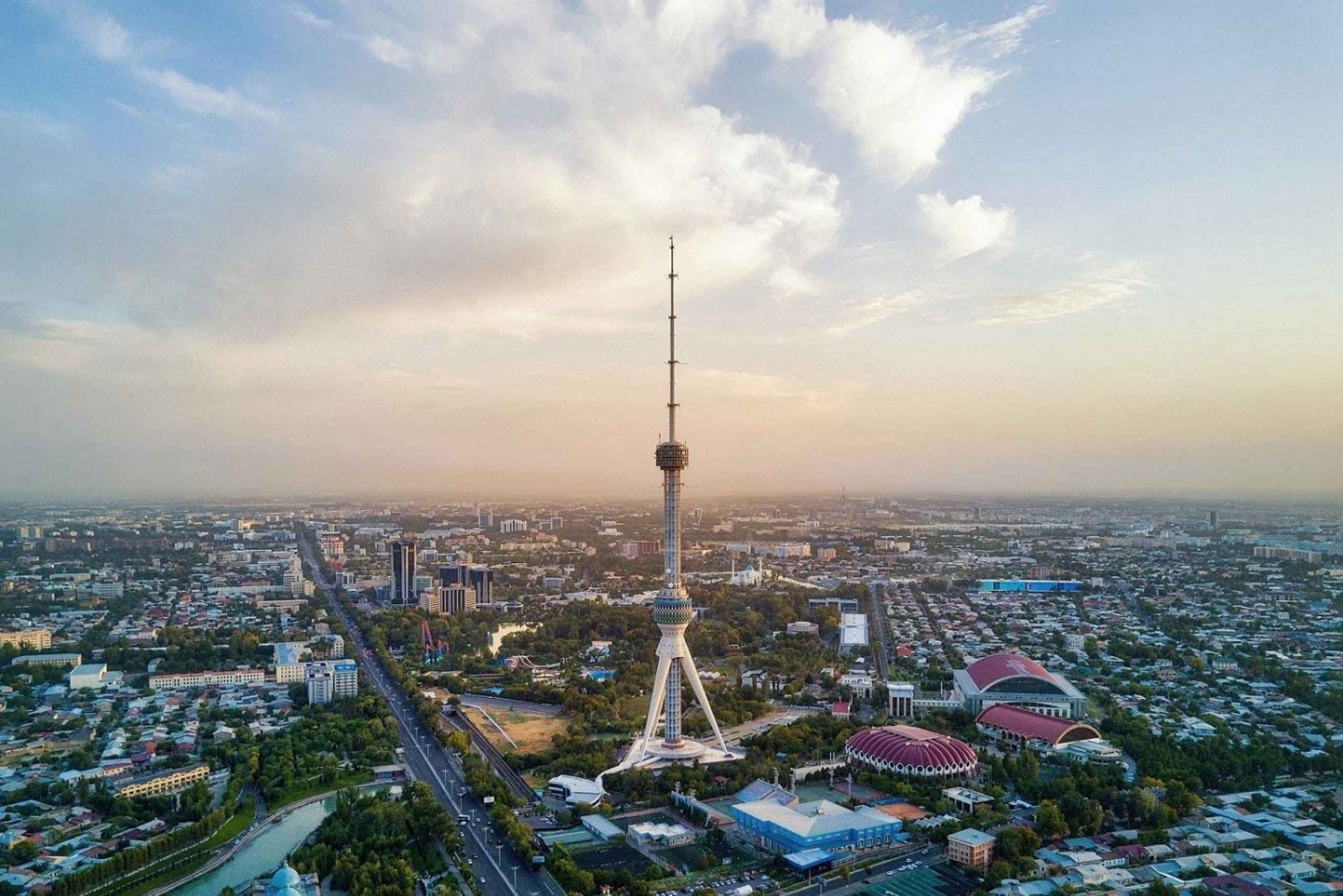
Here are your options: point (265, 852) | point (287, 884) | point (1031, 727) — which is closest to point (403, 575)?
point (265, 852)

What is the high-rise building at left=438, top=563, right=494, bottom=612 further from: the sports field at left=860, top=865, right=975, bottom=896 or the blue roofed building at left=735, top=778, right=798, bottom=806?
the sports field at left=860, top=865, right=975, bottom=896

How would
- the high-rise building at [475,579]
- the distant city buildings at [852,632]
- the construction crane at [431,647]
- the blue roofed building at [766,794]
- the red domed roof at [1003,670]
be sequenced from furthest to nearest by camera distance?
the high-rise building at [475,579] < the distant city buildings at [852,632] < the construction crane at [431,647] < the red domed roof at [1003,670] < the blue roofed building at [766,794]

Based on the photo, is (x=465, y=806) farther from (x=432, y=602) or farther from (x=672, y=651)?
(x=432, y=602)

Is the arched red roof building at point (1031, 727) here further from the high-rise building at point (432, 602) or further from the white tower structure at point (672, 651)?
the high-rise building at point (432, 602)

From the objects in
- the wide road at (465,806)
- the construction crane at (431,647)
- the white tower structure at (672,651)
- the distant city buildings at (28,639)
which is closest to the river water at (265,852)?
the wide road at (465,806)

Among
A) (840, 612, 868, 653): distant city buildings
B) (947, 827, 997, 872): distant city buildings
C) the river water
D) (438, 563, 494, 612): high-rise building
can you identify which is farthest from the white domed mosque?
(438, 563, 494, 612): high-rise building

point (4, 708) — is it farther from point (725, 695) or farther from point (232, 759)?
point (725, 695)

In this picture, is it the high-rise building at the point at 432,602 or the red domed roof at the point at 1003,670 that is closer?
the red domed roof at the point at 1003,670
